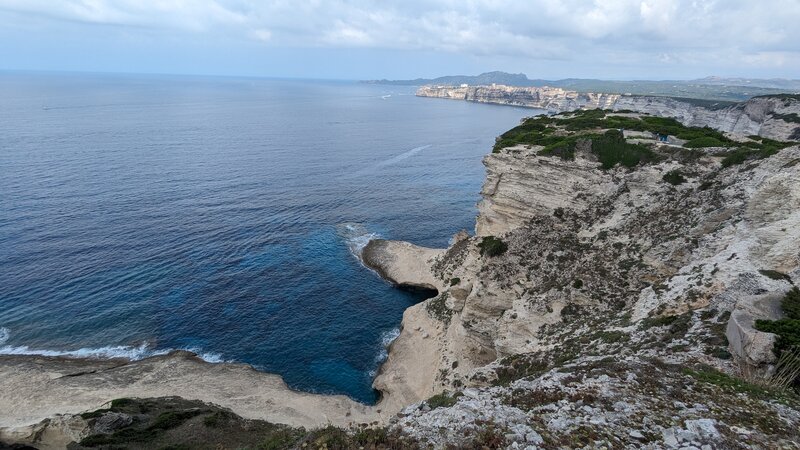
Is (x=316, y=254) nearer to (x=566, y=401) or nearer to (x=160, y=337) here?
(x=160, y=337)

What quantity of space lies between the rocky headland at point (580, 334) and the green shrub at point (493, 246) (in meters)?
0.22

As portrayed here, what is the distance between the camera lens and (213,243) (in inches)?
2635

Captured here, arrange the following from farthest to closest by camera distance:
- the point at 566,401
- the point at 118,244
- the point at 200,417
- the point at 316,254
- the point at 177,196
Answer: the point at 177,196, the point at 316,254, the point at 118,244, the point at 200,417, the point at 566,401

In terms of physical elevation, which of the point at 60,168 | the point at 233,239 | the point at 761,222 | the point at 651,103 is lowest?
the point at 233,239

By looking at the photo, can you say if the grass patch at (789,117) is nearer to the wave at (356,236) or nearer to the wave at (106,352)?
the wave at (356,236)

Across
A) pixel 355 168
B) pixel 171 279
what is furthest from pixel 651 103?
pixel 171 279

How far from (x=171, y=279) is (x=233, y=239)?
13626mm

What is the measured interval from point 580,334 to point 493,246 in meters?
16.6

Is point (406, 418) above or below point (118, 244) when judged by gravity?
above

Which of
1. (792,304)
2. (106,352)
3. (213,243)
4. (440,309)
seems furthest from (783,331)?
(213,243)

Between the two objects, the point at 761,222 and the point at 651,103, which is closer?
the point at 761,222

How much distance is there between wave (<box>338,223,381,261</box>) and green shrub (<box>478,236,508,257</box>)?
89.0 ft

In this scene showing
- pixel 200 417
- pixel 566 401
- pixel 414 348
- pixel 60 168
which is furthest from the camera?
pixel 60 168

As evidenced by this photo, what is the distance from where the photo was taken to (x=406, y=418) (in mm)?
16594
